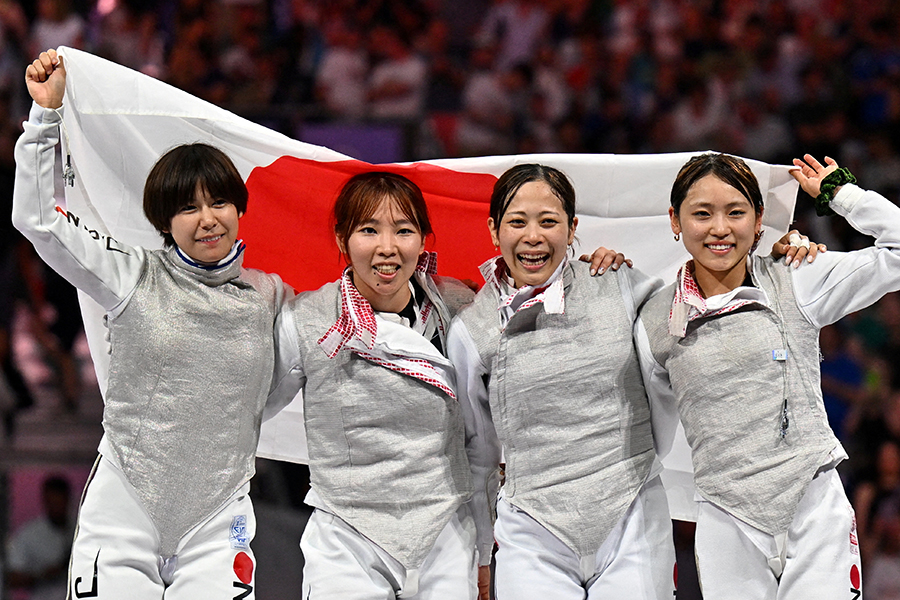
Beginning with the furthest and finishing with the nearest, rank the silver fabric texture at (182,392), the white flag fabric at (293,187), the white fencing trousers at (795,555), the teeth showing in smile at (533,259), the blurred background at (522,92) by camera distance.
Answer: the blurred background at (522,92), the white flag fabric at (293,187), the teeth showing in smile at (533,259), the silver fabric texture at (182,392), the white fencing trousers at (795,555)

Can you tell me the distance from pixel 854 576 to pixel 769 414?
41 centimetres

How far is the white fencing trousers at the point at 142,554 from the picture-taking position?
2.27m

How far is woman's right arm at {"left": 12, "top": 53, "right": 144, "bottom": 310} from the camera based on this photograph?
7.61 feet

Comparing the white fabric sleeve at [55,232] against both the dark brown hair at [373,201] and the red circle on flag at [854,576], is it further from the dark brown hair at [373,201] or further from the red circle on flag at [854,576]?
the red circle on flag at [854,576]

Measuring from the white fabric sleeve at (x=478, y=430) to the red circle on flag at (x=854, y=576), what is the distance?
85 cm

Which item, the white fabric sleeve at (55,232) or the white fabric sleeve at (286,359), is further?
the white fabric sleeve at (286,359)

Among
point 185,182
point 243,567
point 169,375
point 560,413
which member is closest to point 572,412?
point 560,413

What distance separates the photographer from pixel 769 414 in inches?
90.5

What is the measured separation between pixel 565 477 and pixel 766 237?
96 cm

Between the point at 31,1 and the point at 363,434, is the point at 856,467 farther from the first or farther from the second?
the point at 31,1

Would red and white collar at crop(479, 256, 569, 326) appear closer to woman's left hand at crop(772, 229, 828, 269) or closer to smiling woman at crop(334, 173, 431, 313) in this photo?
smiling woman at crop(334, 173, 431, 313)

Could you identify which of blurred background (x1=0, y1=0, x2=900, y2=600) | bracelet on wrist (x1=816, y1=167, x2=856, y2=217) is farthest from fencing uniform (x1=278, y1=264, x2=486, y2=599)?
blurred background (x1=0, y1=0, x2=900, y2=600)

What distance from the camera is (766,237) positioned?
283 centimetres

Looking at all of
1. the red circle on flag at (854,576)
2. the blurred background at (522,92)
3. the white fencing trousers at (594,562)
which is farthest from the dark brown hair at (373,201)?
the blurred background at (522,92)
